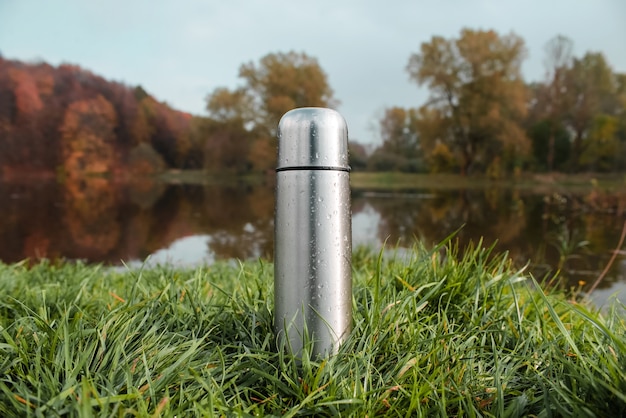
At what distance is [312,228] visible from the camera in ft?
4.00

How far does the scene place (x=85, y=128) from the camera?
1470 centimetres

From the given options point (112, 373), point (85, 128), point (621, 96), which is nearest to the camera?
point (112, 373)

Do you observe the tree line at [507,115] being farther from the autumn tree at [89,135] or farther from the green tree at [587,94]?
the autumn tree at [89,135]

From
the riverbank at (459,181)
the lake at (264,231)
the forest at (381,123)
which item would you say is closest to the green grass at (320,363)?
the lake at (264,231)

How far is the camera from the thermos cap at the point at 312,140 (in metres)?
1.21

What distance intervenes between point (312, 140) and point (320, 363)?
635 mm

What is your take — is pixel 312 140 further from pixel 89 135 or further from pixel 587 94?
pixel 587 94

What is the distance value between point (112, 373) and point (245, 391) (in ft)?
1.07

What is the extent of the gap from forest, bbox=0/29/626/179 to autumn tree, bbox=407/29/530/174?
45 mm

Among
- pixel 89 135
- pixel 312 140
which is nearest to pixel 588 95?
pixel 89 135

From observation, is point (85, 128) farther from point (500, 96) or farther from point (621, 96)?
point (621, 96)

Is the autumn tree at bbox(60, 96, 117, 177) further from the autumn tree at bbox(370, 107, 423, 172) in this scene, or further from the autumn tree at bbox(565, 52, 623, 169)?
the autumn tree at bbox(565, 52, 623, 169)

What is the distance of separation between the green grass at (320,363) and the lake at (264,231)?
177 cm

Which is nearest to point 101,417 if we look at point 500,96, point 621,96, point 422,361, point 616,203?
point 422,361
